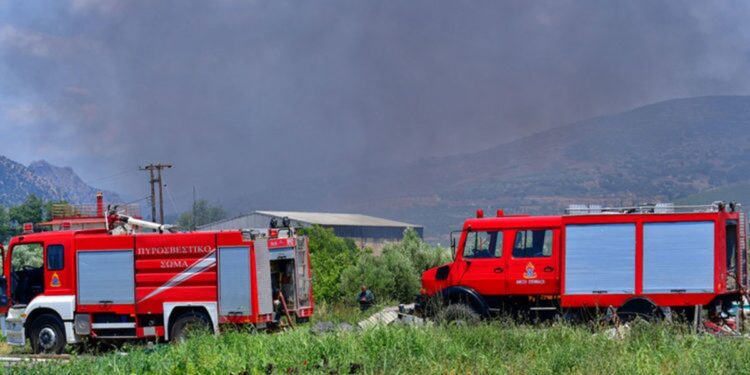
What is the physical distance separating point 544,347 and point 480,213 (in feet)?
25.7

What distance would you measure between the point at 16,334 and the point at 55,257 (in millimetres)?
2084

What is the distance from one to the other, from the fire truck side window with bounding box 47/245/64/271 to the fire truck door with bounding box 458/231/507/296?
932 cm

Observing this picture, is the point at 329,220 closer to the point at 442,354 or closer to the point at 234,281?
the point at 234,281

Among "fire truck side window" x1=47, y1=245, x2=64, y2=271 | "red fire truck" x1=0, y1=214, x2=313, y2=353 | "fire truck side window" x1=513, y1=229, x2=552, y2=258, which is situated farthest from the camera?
"fire truck side window" x1=47, y1=245, x2=64, y2=271

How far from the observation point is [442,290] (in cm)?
2116

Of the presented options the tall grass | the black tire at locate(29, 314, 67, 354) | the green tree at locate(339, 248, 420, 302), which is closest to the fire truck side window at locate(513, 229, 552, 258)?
the tall grass

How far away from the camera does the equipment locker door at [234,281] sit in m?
19.9

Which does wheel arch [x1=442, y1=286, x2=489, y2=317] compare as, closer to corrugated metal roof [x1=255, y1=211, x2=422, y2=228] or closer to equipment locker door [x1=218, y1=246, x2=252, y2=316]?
equipment locker door [x1=218, y1=246, x2=252, y2=316]

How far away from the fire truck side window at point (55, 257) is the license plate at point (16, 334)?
1.61m

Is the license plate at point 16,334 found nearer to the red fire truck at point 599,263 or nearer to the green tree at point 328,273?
the red fire truck at point 599,263

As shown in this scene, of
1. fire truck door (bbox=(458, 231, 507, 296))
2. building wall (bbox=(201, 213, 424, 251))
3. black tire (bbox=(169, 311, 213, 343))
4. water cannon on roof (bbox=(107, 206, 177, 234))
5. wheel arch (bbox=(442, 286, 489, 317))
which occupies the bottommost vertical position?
building wall (bbox=(201, 213, 424, 251))

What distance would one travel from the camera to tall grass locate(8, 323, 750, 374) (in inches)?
482

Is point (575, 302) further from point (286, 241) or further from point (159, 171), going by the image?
point (159, 171)

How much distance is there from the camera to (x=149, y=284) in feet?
68.8
